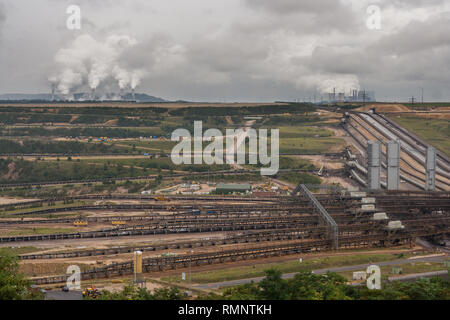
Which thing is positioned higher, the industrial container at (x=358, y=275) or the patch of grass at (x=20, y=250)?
the industrial container at (x=358, y=275)

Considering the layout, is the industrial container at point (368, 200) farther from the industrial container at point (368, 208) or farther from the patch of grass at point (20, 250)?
the patch of grass at point (20, 250)

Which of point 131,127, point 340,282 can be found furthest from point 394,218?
point 131,127

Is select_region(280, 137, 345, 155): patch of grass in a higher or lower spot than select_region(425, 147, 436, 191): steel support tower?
higher

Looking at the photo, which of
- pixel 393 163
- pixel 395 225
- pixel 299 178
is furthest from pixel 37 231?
pixel 393 163

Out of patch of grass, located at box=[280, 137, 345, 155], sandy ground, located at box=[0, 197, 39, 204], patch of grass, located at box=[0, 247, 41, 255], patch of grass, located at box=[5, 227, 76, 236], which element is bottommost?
patch of grass, located at box=[0, 247, 41, 255]

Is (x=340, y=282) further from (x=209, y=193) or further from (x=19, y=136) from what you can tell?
(x=19, y=136)

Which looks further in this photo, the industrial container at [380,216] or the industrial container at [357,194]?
the industrial container at [357,194]

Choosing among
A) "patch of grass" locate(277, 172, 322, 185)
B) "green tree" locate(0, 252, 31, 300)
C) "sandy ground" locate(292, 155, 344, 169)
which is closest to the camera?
"green tree" locate(0, 252, 31, 300)

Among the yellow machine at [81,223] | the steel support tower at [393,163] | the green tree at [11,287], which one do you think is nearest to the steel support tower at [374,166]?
the steel support tower at [393,163]

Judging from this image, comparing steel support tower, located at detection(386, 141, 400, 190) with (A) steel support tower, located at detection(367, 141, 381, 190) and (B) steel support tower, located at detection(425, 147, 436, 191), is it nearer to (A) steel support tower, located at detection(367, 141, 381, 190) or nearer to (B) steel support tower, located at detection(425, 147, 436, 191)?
(A) steel support tower, located at detection(367, 141, 381, 190)

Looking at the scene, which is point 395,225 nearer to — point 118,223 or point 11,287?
point 118,223

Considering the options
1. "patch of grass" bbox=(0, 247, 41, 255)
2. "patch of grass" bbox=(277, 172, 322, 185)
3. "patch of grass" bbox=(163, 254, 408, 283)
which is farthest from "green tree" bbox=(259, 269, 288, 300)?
"patch of grass" bbox=(277, 172, 322, 185)
